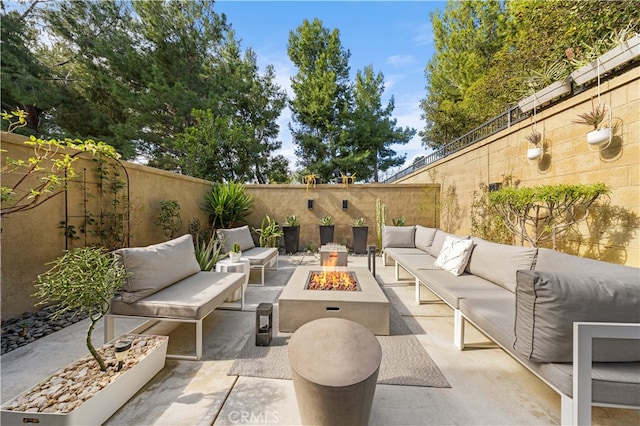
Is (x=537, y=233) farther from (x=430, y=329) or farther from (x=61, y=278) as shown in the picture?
(x=61, y=278)

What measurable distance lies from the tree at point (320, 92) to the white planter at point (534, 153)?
10072 millimetres

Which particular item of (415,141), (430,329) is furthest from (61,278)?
(415,141)

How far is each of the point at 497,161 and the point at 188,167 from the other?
33.5 ft

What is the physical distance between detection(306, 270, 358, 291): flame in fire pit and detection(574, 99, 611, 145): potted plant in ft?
10.9

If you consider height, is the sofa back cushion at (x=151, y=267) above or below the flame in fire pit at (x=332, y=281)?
above

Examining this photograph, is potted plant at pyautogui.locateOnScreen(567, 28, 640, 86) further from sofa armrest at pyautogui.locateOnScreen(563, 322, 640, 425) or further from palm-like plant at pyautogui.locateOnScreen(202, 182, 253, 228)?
palm-like plant at pyautogui.locateOnScreen(202, 182, 253, 228)

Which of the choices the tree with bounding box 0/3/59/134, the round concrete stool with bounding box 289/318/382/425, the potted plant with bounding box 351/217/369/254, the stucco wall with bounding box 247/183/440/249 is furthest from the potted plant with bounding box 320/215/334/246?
the tree with bounding box 0/3/59/134

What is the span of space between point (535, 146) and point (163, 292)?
18.4ft

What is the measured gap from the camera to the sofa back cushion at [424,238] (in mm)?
4887

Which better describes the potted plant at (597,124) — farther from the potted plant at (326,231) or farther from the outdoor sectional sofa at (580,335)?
the potted plant at (326,231)

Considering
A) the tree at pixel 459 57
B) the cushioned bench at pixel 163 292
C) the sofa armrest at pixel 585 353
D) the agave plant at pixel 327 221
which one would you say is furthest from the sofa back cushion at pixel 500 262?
the tree at pixel 459 57

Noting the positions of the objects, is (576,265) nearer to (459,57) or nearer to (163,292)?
(163,292)

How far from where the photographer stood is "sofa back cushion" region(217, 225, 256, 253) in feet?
16.0

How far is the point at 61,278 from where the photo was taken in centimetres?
164
